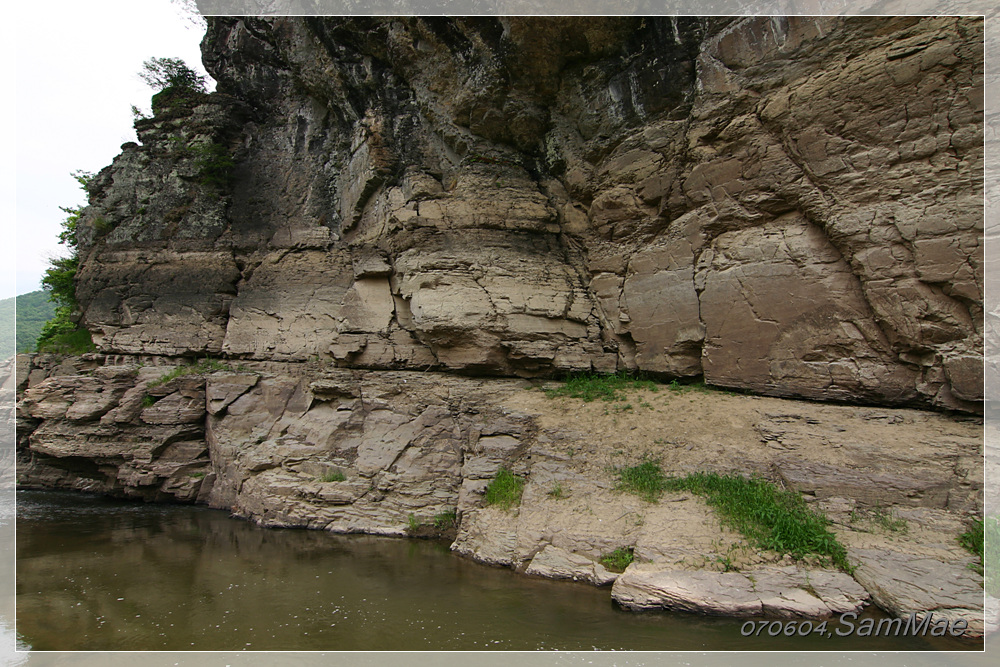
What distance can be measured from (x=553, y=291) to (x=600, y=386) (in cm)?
245

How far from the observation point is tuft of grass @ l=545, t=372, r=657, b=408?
992 centimetres

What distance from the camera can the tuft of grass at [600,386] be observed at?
32.6 feet

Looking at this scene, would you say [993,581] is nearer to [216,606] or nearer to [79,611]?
[216,606]

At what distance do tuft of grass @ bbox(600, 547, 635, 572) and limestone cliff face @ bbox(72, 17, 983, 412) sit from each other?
391 centimetres

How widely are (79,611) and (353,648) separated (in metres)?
3.93

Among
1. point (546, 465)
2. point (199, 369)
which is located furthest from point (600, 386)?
point (199, 369)

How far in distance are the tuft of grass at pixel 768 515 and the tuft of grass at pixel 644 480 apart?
20 centimetres

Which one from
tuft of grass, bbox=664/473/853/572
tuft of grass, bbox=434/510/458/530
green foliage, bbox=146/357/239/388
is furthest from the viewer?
green foliage, bbox=146/357/239/388

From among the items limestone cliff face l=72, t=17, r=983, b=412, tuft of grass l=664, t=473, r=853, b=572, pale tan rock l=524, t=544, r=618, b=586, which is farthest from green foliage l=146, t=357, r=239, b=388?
tuft of grass l=664, t=473, r=853, b=572

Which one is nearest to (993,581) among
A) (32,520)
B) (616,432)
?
(616,432)

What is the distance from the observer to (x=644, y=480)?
788 centimetres

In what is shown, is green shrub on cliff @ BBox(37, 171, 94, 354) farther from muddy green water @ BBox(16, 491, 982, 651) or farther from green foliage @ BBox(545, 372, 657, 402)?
green foliage @ BBox(545, 372, 657, 402)

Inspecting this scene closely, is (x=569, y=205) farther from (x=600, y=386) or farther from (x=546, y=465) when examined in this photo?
(x=546, y=465)

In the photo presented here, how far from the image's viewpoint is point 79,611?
6.10 m
